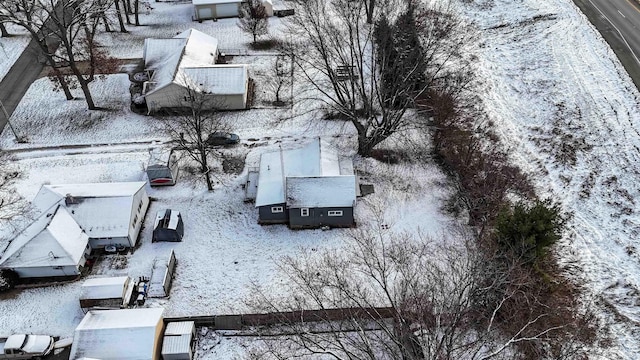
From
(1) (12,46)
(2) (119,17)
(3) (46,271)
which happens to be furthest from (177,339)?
(1) (12,46)

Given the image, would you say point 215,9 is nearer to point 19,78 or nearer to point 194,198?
point 19,78

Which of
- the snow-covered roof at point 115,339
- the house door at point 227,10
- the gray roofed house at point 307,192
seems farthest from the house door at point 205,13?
the snow-covered roof at point 115,339

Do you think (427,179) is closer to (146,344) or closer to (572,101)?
(572,101)

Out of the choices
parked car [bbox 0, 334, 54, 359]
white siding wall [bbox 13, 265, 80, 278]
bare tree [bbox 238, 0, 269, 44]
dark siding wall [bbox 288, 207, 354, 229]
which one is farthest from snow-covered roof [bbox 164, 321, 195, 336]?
bare tree [bbox 238, 0, 269, 44]

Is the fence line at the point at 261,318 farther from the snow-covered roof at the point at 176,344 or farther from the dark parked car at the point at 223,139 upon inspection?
the dark parked car at the point at 223,139

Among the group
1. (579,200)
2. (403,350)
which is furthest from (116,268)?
(579,200)

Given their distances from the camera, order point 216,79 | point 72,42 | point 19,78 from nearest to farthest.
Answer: point 216,79
point 72,42
point 19,78
